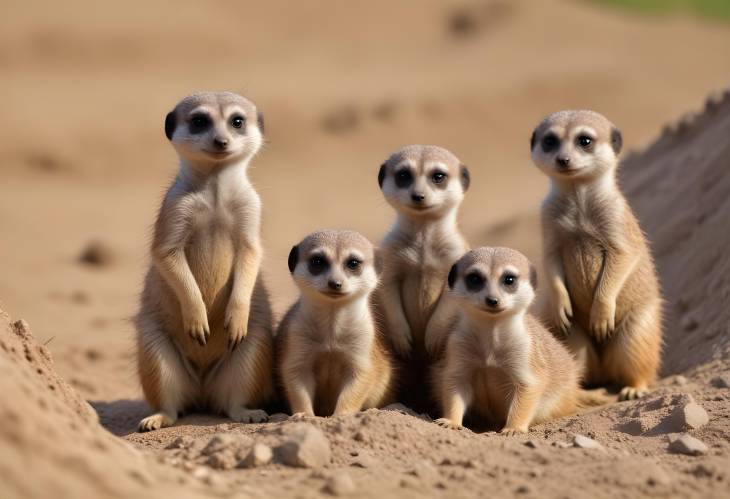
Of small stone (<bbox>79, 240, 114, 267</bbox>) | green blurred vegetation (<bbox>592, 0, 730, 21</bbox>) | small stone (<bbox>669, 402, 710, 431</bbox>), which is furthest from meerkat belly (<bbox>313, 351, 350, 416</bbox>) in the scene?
green blurred vegetation (<bbox>592, 0, 730, 21</bbox>)

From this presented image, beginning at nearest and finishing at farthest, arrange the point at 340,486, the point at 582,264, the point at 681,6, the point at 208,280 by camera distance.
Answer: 1. the point at 340,486
2. the point at 208,280
3. the point at 582,264
4. the point at 681,6

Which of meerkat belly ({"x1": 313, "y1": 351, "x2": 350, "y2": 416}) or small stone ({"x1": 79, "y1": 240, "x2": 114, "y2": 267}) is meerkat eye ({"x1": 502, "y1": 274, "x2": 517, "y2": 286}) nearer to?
meerkat belly ({"x1": 313, "y1": 351, "x2": 350, "y2": 416})

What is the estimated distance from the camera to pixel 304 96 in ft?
50.5

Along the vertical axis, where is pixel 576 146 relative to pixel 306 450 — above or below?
above

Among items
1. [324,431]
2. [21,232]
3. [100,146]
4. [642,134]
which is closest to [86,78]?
[100,146]

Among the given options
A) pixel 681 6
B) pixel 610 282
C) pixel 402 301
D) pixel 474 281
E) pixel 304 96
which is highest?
pixel 681 6

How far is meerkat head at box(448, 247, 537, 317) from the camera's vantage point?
5047 millimetres

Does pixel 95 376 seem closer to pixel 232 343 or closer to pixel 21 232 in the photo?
pixel 232 343

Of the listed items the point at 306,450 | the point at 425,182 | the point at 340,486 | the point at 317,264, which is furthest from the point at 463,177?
the point at 340,486

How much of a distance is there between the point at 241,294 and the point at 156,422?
720mm

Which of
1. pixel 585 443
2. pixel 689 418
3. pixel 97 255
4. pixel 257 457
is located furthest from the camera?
pixel 97 255

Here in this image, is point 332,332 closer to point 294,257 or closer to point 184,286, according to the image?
point 294,257

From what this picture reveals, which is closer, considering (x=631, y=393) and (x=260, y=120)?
(x=260, y=120)

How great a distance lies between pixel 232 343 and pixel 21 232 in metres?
7.13
